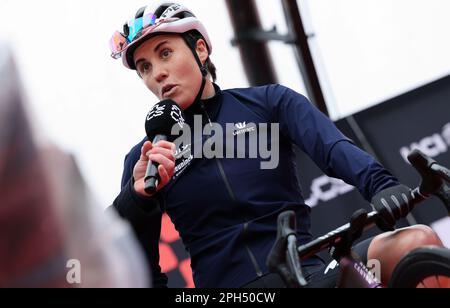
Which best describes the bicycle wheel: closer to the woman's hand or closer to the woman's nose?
the woman's hand

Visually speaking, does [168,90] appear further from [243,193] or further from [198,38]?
[243,193]

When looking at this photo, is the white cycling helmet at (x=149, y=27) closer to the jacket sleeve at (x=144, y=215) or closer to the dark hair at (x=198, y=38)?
the dark hair at (x=198, y=38)

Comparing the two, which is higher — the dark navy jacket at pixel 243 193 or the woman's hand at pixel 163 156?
the woman's hand at pixel 163 156

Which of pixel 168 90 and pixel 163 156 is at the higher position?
pixel 168 90

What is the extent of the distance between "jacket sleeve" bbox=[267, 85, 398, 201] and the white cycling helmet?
0.38 meters

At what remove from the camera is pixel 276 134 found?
7.61ft

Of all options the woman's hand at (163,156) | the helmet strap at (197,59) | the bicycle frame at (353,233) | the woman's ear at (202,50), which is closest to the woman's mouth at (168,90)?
the helmet strap at (197,59)

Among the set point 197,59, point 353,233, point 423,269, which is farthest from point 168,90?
point 423,269

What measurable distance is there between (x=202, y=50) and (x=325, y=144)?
701 mm

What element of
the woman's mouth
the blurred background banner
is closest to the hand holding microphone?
the woman's mouth

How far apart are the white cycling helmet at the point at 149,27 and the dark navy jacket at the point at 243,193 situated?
302 mm

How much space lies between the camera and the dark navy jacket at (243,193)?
2.11 meters

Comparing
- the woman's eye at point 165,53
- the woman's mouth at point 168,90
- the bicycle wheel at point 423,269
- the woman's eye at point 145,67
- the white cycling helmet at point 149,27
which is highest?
the white cycling helmet at point 149,27

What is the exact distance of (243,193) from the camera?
219 cm
